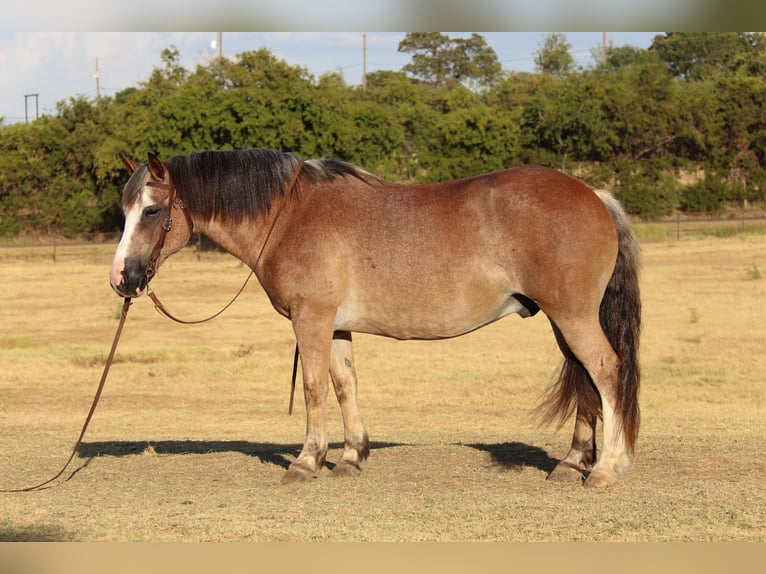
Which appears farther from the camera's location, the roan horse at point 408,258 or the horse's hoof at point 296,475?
the horse's hoof at point 296,475

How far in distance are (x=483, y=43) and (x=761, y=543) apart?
9081cm

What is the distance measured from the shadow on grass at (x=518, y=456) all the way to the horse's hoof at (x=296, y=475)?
164 centimetres

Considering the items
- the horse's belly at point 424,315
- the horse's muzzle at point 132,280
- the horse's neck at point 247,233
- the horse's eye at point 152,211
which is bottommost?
the horse's belly at point 424,315

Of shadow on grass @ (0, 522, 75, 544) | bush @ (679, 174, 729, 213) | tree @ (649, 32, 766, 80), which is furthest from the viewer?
tree @ (649, 32, 766, 80)

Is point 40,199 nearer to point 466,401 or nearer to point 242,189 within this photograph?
point 466,401

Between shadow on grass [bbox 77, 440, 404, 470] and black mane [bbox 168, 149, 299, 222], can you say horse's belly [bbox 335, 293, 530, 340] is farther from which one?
shadow on grass [bbox 77, 440, 404, 470]

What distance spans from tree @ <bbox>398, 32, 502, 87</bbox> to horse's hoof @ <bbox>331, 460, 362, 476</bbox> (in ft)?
284

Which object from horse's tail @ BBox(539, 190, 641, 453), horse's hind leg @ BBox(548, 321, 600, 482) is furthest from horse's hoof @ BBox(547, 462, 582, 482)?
horse's tail @ BBox(539, 190, 641, 453)

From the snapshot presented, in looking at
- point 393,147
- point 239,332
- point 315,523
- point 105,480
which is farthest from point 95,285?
point 315,523

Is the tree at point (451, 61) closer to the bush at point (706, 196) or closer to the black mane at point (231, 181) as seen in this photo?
the bush at point (706, 196)

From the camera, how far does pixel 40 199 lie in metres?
46.9

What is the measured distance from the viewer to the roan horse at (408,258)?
7676 millimetres

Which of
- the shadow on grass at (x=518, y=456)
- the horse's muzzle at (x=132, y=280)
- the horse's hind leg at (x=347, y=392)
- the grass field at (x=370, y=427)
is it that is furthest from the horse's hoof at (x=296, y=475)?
the horse's muzzle at (x=132, y=280)

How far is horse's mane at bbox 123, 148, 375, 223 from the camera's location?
8328 mm
